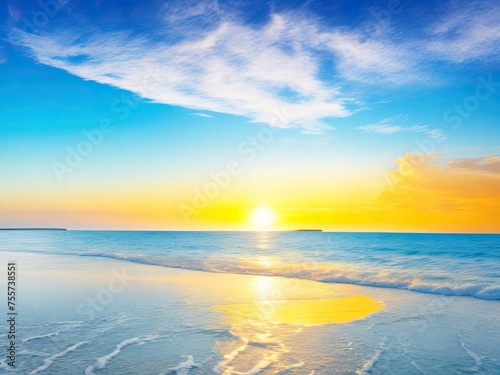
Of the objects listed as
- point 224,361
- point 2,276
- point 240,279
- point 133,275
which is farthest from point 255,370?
point 2,276

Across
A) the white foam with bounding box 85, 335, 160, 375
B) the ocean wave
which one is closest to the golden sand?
the white foam with bounding box 85, 335, 160, 375

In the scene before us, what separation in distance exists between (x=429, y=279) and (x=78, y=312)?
72.8 ft

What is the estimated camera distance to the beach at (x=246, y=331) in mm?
9633

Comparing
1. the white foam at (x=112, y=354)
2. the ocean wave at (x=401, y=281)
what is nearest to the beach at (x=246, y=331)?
the white foam at (x=112, y=354)

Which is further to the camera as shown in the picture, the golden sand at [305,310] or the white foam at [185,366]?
the golden sand at [305,310]

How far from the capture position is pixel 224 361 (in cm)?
986

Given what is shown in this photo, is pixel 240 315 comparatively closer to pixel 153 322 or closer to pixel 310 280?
pixel 153 322

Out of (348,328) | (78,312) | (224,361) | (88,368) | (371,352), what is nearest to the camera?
(88,368)

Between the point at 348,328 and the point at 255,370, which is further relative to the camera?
the point at 348,328

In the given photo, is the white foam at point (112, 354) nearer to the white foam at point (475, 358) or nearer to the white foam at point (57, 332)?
the white foam at point (57, 332)

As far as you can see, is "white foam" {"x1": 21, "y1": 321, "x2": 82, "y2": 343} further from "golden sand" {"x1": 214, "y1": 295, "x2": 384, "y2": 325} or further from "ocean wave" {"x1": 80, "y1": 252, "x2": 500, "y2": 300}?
"ocean wave" {"x1": 80, "y1": 252, "x2": 500, "y2": 300}

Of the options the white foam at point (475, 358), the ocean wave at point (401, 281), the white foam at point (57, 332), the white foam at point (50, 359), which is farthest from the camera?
the ocean wave at point (401, 281)

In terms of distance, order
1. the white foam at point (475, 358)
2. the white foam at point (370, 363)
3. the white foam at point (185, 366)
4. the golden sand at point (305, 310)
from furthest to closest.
→ the golden sand at point (305, 310), the white foam at point (475, 358), the white foam at point (370, 363), the white foam at point (185, 366)

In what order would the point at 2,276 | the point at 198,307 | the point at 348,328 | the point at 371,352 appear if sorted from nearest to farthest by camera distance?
1. the point at 371,352
2. the point at 348,328
3. the point at 198,307
4. the point at 2,276
